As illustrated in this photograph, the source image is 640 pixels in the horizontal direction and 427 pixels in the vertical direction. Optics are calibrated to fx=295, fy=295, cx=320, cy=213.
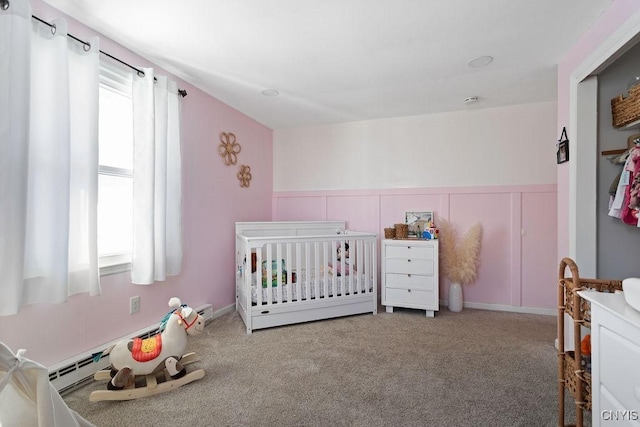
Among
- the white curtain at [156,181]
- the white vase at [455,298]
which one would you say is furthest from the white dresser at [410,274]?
the white curtain at [156,181]

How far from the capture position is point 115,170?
79.0 inches

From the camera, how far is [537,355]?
2049 millimetres

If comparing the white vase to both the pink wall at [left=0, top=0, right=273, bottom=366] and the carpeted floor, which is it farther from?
the pink wall at [left=0, top=0, right=273, bottom=366]

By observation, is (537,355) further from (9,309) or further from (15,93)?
(15,93)

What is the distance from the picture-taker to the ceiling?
162 centimetres

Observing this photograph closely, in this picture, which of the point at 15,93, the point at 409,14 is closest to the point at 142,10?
the point at 15,93

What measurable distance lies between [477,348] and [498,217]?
1.52 metres

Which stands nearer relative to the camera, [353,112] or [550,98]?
[550,98]

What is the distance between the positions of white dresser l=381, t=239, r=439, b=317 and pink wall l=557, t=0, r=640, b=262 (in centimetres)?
102

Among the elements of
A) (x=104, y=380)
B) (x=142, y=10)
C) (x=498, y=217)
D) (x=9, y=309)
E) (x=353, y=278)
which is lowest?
(x=104, y=380)

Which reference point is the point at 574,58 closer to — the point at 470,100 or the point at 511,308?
the point at 470,100

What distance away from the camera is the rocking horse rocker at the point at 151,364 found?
1.58 m

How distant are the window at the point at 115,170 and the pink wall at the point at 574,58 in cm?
291

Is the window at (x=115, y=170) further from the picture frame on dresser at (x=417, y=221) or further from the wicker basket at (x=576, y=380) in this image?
the picture frame on dresser at (x=417, y=221)
